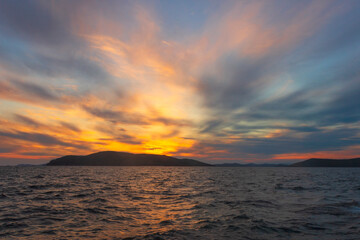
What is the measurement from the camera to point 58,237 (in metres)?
13.5

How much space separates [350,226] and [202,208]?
1197 cm

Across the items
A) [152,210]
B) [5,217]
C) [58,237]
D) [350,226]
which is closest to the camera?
[58,237]

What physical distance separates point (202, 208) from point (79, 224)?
11500 millimetres

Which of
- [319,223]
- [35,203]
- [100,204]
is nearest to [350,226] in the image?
[319,223]

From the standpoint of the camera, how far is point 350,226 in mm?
16156

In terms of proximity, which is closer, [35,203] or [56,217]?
[56,217]

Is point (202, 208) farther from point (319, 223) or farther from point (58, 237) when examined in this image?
point (58, 237)

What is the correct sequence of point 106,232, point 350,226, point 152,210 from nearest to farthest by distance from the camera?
point 106,232 < point 350,226 < point 152,210

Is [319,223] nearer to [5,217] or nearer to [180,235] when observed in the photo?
[180,235]

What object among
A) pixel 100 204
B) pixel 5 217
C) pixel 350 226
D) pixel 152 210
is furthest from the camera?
pixel 100 204

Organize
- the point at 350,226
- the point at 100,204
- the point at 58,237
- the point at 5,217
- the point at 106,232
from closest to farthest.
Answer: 1. the point at 58,237
2. the point at 106,232
3. the point at 350,226
4. the point at 5,217
5. the point at 100,204

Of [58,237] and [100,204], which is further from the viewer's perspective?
[100,204]

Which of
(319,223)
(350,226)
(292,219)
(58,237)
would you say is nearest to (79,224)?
(58,237)

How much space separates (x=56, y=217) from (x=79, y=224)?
10.8 ft
